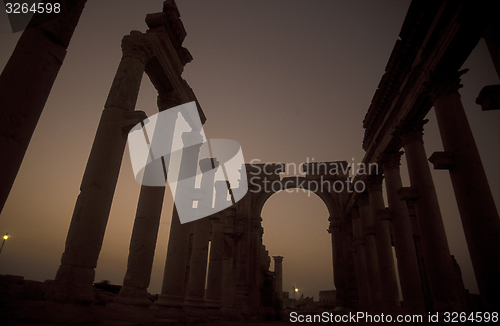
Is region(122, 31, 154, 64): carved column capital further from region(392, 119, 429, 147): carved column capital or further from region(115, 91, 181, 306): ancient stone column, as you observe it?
region(392, 119, 429, 147): carved column capital

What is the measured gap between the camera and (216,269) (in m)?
17.2

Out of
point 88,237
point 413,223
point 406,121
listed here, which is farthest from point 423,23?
point 413,223

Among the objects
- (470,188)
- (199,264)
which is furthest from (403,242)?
(199,264)

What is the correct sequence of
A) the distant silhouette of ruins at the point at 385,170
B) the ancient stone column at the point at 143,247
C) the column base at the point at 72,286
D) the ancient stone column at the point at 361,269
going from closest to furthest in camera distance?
1. the column base at the point at 72,286
2. the distant silhouette of ruins at the point at 385,170
3. the ancient stone column at the point at 143,247
4. the ancient stone column at the point at 361,269

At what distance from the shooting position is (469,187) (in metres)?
8.21

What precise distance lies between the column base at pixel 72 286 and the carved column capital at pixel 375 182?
52.1 ft

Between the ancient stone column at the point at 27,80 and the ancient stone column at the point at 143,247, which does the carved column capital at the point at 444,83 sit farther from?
the ancient stone column at the point at 27,80

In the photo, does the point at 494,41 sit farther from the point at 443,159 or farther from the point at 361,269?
the point at 361,269

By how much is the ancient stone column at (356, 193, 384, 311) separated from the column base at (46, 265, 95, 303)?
48.3 ft

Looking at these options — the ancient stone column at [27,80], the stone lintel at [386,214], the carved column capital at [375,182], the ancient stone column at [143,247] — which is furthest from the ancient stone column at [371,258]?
the ancient stone column at [27,80]

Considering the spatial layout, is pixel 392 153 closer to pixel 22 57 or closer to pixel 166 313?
pixel 166 313

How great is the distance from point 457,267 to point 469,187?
16225 mm

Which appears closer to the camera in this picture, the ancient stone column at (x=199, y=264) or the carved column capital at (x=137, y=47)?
the carved column capital at (x=137, y=47)

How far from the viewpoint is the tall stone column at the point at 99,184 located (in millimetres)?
5895
